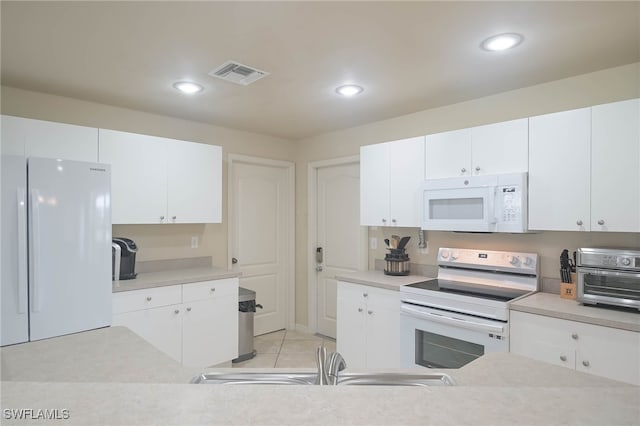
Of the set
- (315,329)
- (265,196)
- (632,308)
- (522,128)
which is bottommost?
(315,329)

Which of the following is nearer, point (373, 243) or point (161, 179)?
point (161, 179)

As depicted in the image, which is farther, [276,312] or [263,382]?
[276,312]

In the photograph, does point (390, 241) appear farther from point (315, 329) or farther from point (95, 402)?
point (95, 402)

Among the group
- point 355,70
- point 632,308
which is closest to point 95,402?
point 355,70

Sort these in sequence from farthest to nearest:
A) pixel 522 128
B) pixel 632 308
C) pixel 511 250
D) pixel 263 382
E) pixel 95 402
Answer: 1. pixel 511 250
2. pixel 522 128
3. pixel 632 308
4. pixel 263 382
5. pixel 95 402

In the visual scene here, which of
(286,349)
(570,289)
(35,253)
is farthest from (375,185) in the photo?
(35,253)

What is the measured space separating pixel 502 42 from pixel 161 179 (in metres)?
2.75

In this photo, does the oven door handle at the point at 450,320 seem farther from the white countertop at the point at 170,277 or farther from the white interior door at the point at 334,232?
the white countertop at the point at 170,277

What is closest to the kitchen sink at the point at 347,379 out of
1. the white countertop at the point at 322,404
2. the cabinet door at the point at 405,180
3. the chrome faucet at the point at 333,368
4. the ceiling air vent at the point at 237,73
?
the chrome faucet at the point at 333,368

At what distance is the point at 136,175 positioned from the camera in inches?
121

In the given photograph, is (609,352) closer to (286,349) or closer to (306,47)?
(306,47)

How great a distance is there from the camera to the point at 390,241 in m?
3.55

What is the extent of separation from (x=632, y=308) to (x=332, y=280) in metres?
2.79

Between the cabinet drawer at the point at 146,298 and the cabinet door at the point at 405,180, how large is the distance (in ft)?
6.45
